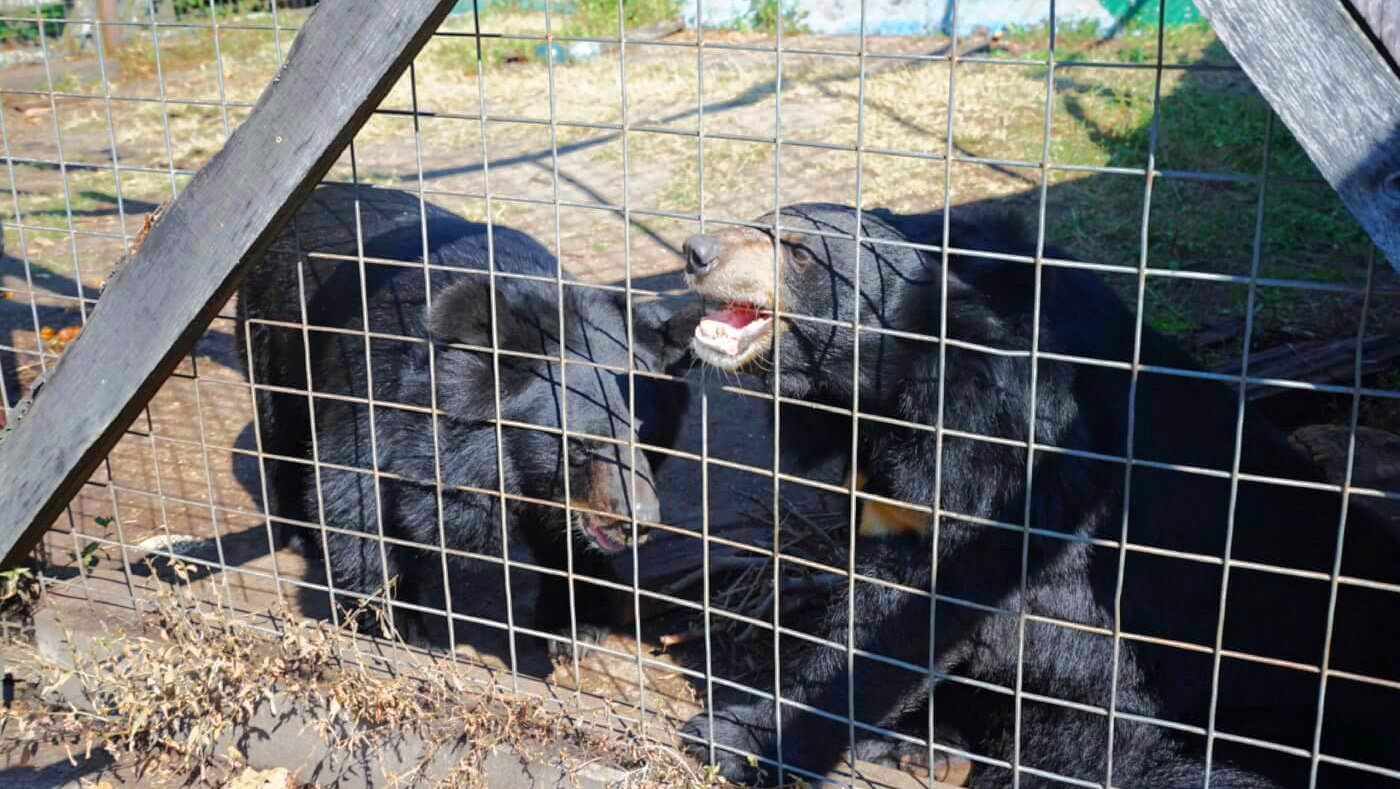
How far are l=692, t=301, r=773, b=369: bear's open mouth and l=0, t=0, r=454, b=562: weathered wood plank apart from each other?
1.03m

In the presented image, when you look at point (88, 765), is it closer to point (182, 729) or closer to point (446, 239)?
point (182, 729)

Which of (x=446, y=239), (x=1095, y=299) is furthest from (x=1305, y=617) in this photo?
(x=446, y=239)

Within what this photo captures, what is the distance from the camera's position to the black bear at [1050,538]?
3.02 metres

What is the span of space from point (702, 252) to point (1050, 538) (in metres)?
1.09

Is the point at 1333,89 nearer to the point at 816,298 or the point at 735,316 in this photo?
the point at 816,298

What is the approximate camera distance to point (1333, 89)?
1.86 metres

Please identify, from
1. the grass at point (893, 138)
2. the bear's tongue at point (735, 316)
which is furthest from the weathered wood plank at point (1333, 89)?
the grass at point (893, 138)

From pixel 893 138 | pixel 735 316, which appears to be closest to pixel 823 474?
pixel 735 316

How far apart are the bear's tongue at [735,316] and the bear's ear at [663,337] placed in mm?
302

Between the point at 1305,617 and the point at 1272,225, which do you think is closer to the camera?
the point at 1305,617

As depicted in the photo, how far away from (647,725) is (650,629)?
3.78 ft

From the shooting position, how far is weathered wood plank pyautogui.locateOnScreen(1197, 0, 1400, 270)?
6.00ft

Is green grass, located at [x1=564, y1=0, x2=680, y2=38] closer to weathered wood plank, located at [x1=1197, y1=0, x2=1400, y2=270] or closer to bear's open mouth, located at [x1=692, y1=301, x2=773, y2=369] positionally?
bear's open mouth, located at [x1=692, y1=301, x2=773, y2=369]

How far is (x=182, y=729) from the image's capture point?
3.37 metres
